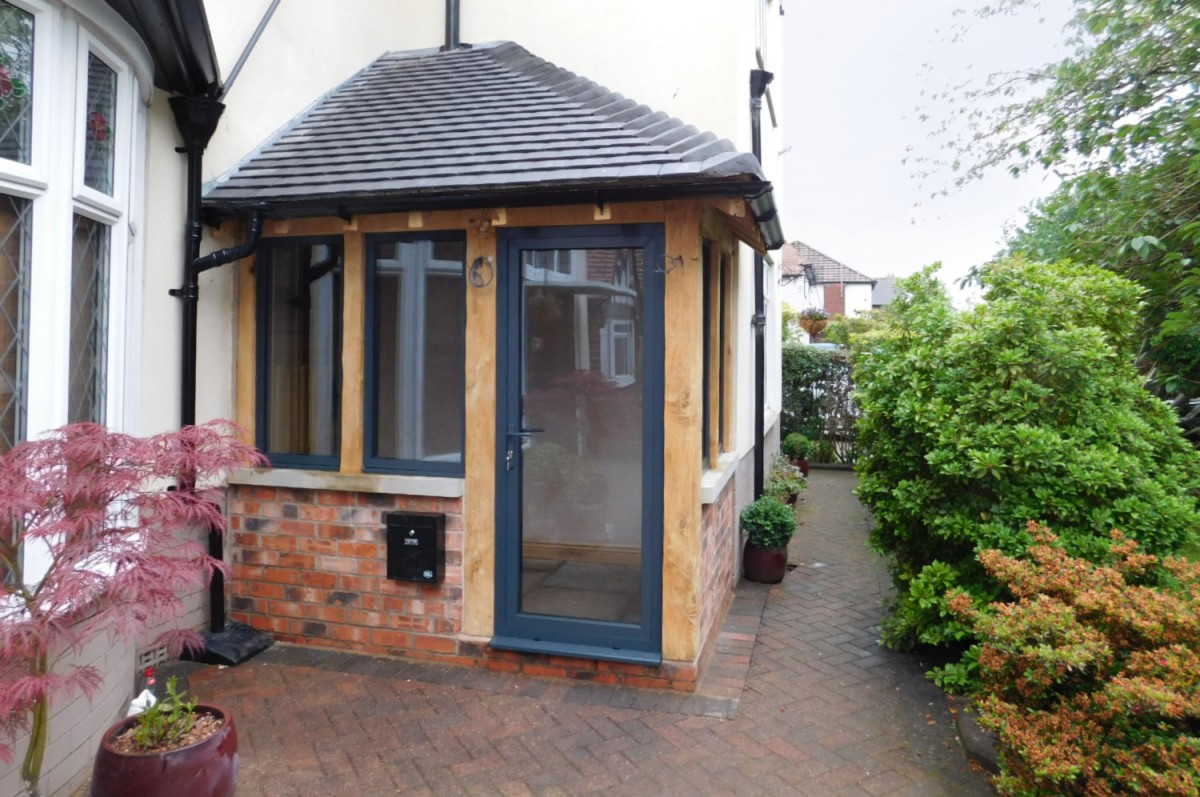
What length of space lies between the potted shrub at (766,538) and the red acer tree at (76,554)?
4.63m

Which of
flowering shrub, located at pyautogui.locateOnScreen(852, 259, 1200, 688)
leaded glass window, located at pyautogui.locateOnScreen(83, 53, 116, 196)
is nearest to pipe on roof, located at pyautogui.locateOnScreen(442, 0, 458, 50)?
leaded glass window, located at pyautogui.locateOnScreen(83, 53, 116, 196)

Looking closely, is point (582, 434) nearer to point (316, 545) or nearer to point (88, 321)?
point (316, 545)

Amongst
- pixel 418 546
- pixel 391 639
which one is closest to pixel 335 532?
pixel 418 546

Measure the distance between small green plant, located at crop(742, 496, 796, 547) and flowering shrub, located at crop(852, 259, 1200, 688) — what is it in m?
1.39

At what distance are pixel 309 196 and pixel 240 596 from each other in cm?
267

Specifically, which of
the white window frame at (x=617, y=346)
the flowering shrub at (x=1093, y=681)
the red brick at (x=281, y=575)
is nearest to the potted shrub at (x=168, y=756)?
the red brick at (x=281, y=575)

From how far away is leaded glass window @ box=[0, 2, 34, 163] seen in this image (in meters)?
3.26

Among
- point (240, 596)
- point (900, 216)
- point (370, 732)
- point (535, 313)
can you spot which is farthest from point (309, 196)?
point (900, 216)

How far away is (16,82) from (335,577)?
313 centimetres

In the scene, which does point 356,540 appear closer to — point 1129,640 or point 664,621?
point 664,621

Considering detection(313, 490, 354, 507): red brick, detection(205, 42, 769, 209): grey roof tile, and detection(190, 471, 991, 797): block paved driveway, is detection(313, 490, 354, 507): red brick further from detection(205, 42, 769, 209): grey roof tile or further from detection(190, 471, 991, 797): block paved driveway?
detection(205, 42, 769, 209): grey roof tile

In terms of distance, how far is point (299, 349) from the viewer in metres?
5.40

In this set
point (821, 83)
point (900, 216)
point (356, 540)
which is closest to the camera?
point (356, 540)

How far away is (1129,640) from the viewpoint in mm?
3221
